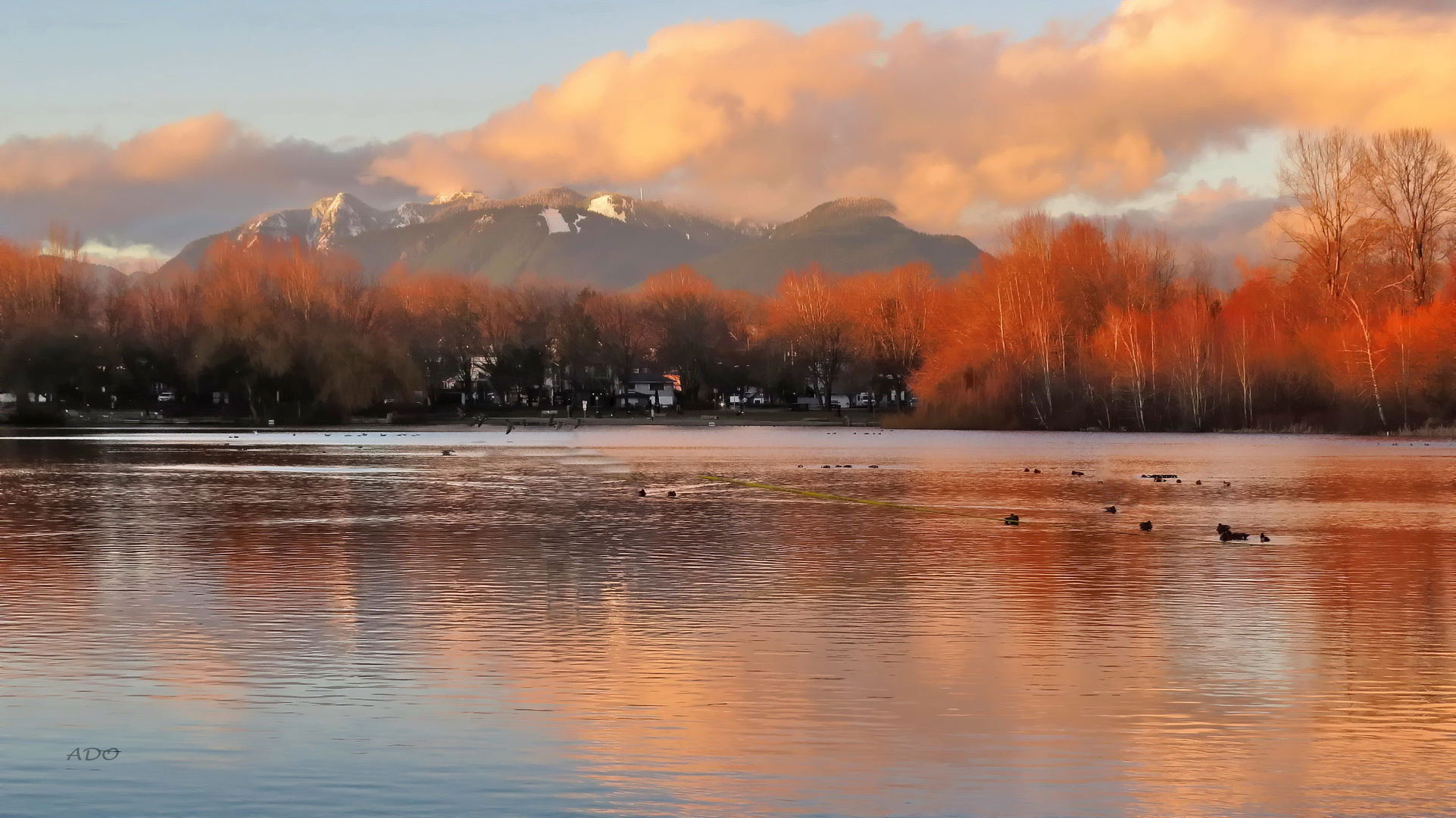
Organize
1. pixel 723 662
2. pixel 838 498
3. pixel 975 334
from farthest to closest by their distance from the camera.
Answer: pixel 975 334 < pixel 838 498 < pixel 723 662

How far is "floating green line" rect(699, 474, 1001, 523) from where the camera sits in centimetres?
3172

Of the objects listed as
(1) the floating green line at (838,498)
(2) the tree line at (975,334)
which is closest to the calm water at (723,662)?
(1) the floating green line at (838,498)

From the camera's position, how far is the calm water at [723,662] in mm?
8969

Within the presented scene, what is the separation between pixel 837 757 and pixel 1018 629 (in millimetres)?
6008

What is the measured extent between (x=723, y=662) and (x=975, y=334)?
95134 millimetres

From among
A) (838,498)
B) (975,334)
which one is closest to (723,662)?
(838,498)

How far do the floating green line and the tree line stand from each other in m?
52.2

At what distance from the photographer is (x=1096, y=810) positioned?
8.40 m

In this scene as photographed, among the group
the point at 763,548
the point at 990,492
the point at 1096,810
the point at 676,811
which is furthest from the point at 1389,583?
the point at 990,492

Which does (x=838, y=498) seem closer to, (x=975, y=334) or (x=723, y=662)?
(x=723, y=662)

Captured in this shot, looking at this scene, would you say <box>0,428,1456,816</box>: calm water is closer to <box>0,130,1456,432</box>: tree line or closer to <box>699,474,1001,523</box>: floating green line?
<box>699,474,1001,523</box>: floating green line

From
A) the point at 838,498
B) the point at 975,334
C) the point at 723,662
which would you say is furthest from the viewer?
the point at 975,334

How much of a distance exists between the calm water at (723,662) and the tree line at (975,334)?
65.2m

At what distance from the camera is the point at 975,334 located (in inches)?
4198
